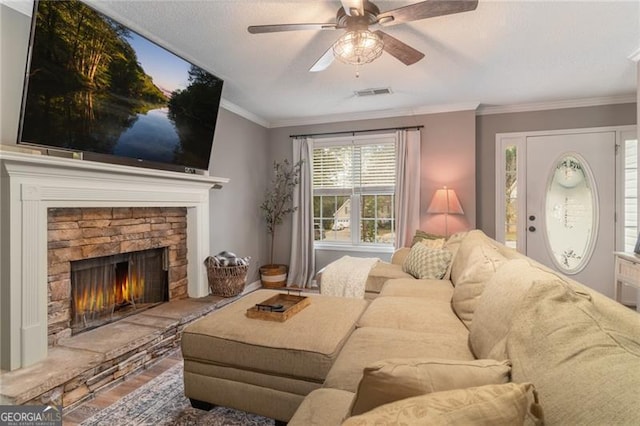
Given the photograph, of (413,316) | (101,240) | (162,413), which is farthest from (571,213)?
(101,240)

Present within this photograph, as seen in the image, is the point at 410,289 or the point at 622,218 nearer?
the point at 410,289

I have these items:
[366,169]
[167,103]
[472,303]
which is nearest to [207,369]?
[472,303]

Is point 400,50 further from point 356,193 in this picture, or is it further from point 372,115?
point 356,193

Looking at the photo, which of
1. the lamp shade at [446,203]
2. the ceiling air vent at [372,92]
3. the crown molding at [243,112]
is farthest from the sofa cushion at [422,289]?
the crown molding at [243,112]

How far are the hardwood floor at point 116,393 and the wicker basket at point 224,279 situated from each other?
1.00 meters

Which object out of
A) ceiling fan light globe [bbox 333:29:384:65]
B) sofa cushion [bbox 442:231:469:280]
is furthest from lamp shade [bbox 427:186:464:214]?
ceiling fan light globe [bbox 333:29:384:65]

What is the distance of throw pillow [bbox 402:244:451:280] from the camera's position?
285cm

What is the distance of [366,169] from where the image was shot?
4.64 m

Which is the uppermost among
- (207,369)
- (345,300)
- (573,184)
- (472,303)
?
(573,184)

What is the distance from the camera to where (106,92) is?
221 centimetres

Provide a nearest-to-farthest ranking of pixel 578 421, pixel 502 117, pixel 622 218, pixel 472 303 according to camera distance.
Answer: pixel 578 421 < pixel 472 303 < pixel 622 218 < pixel 502 117

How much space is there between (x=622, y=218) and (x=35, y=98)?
221 inches

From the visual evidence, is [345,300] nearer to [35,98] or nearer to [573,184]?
[35,98]

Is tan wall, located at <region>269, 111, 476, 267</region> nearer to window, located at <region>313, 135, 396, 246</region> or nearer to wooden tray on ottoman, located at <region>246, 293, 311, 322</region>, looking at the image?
window, located at <region>313, 135, 396, 246</region>
